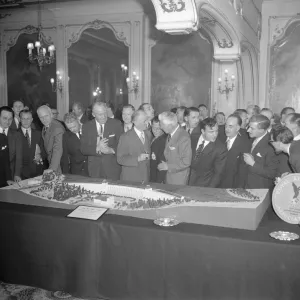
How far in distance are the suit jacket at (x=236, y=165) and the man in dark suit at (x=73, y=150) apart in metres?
1.89

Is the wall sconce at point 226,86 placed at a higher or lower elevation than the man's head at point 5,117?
higher

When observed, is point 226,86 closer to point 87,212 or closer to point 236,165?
point 236,165

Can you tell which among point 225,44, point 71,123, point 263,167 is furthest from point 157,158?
point 225,44

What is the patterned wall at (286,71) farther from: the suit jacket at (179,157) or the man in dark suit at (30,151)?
the man in dark suit at (30,151)

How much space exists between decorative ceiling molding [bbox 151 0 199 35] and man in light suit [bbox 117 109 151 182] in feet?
3.62

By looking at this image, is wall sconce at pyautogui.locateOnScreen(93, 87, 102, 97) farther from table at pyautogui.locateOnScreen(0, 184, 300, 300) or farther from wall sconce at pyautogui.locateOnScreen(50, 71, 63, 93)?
table at pyautogui.locateOnScreen(0, 184, 300, 300)

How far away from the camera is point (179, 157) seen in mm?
4641

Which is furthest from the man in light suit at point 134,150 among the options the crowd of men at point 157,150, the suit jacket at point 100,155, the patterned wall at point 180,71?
the patterned wall at point 180,71

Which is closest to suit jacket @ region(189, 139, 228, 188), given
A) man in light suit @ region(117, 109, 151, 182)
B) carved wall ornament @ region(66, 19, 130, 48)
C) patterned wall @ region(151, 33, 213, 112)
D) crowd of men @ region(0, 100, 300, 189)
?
crowd of men @ region(0, 100, 300, 189)

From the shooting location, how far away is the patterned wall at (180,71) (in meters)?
11.8

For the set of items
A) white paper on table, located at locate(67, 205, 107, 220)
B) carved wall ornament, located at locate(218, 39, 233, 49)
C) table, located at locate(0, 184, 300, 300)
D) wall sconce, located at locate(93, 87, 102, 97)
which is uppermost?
carved wall ornament, located at locate(218, 39, 233, 49)

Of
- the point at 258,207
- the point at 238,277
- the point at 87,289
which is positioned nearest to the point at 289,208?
the point at 258,207

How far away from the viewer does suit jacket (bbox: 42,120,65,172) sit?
525 cm

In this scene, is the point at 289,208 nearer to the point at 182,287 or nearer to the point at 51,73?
the point at 182,287
